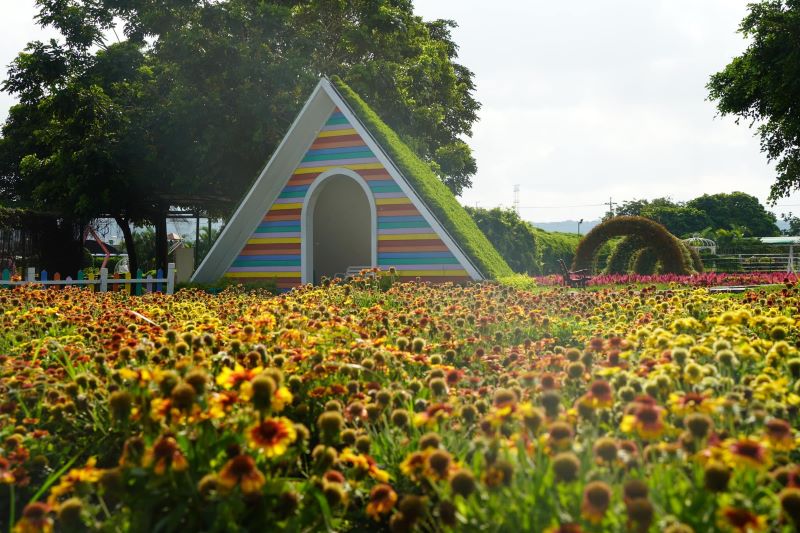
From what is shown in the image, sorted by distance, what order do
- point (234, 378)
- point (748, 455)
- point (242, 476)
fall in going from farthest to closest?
1. point (234, 378)
2. point (242, 476)
3. point (748, 455)

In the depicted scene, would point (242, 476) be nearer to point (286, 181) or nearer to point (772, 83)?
point (286, 181)

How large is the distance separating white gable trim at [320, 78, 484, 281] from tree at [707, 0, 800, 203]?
17855 millimetres

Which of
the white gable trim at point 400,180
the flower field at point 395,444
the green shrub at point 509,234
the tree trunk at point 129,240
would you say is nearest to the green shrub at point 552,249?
the green shrub at point 509,234

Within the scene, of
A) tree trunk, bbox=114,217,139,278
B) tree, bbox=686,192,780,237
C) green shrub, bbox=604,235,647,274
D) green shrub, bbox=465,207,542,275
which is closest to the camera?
green shrub, bbox=604,235,647,274

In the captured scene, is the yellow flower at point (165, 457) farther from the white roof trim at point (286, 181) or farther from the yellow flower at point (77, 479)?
the white roof trim at point (286, 181)

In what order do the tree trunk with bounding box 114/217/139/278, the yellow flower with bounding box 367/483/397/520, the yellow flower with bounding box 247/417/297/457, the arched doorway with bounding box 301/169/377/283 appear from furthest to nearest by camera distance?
the tree trunk with bounding box 114/217/139/278, the arched doorway with bounding box 301/169/377/283, the yellow flower with bounding box 367/483/397/520, the yellow flower with bounding box 247/417/297/457

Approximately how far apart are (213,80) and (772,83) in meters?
20.3

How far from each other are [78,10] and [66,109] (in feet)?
18.9

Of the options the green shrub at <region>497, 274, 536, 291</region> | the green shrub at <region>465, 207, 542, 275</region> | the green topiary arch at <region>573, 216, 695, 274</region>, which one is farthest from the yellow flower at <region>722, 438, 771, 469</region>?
the green shrub at <region>465, 207, 542, 275</region>

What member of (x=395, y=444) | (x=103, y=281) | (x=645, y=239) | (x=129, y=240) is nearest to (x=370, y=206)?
(x=103, y=281)

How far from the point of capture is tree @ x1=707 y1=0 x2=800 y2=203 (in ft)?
81.7

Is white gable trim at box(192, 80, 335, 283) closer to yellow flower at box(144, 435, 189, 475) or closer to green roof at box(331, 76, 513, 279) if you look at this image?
green roof at box(331, 76, 513, 279)

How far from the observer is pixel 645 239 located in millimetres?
17484

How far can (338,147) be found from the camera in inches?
541
